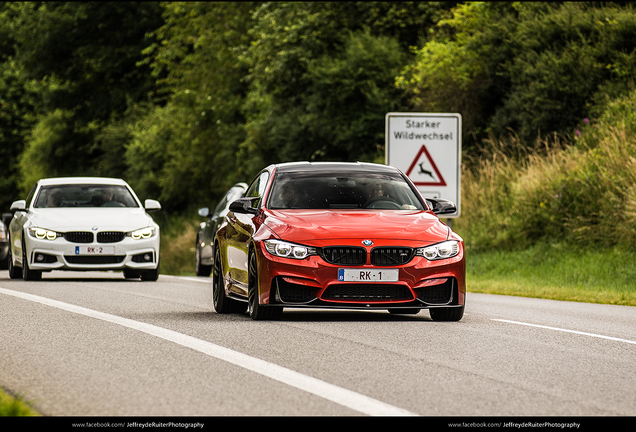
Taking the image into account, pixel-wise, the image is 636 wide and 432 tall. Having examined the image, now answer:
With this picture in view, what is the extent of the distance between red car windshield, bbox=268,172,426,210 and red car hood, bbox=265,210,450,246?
322 mm

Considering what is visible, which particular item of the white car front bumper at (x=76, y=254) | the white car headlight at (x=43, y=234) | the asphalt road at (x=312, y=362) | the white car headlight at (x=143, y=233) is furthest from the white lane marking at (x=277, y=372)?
the white car headlight at (x=143, y=233)

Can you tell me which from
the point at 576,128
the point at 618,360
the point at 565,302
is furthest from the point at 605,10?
the point at 618,360

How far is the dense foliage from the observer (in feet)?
84.8

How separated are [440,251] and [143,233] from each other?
28.1 feet

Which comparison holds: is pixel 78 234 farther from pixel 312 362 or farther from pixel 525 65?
pixel 525 65

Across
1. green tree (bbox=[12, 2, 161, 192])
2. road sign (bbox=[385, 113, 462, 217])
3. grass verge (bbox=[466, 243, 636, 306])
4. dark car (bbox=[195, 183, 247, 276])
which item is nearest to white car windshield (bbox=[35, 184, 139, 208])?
dark car (bbox=[195, 183, 247, 276])

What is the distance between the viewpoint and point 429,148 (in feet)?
73.4

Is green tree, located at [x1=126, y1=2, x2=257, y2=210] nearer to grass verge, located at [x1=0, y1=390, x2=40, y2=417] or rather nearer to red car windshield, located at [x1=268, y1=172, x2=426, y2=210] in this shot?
red car windshield, located at [x1=268, y1=172, x2=426, y2=210]

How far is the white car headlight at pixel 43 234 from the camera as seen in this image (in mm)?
18234

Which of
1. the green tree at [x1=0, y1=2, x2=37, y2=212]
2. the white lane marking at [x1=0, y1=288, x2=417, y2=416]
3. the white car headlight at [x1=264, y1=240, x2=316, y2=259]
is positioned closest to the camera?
the white lane marking at [x1=0, y1=288, x2=417, y2=416]

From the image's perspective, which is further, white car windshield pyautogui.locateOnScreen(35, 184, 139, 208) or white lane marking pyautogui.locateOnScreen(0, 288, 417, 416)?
white car windshield pyautogui.locateOnScreen(35, 184, 139, 208)

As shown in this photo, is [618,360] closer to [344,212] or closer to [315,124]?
[344,212]

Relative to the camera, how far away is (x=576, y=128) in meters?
26.5

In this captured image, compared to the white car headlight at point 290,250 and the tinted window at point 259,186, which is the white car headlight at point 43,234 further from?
the white car headlight at point 290,250
